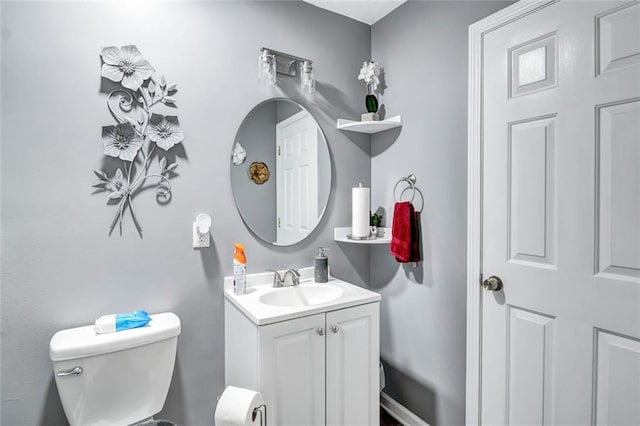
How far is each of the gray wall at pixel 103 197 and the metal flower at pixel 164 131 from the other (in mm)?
49

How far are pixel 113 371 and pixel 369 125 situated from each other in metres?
1.66

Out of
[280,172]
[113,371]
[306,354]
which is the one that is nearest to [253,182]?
[280,172]

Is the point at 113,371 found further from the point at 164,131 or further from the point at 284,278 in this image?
the point at 164,131

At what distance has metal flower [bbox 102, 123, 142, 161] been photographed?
1359 millimetres

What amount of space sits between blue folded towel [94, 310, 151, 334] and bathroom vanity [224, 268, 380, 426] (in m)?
0.37

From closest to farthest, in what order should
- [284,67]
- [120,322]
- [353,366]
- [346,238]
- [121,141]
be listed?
[120,322], [121,141], [353,366], [284,67], [346,238]

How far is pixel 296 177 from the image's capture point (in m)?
1.83

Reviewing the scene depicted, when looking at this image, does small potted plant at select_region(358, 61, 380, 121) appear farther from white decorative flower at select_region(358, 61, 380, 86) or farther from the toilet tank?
the toilet tank

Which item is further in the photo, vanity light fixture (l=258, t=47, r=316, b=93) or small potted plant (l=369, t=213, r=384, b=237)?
small potted plant (l=369, t=213, r=384, b=237)

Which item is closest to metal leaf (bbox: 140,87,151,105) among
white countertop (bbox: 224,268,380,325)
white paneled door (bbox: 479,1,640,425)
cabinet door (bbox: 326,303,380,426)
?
white countertop (bbox: 224,268,380,325)

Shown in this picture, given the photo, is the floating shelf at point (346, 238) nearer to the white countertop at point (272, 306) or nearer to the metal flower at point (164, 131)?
the white countertop at point (272, 306)

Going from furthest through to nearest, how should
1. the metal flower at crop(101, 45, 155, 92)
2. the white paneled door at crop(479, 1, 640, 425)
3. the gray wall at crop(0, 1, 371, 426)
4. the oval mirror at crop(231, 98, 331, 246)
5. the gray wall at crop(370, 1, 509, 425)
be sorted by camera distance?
1. the oval mirror at crop(231, 98, 331, 246)
2. the gray wall at crop(370, 1, 509, 425)
3. the metal flower at crop(101, 45, 155, 92)
4. the gray wall at crop(0, 1, 371, 426)
5. the white paneled door at crop(479, 1, 640, 425)

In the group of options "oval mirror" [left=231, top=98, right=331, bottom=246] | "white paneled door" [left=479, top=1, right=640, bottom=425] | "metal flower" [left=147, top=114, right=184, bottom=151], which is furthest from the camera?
"oval mirror" [left=231, top=98, right=331, bottom=246]

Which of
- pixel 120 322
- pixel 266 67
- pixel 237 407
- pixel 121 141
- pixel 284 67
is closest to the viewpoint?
pixel 237 407
